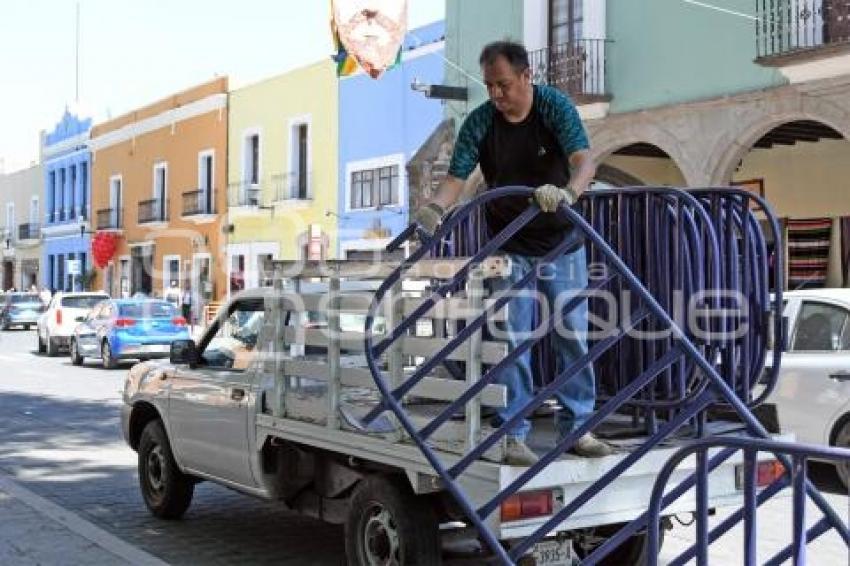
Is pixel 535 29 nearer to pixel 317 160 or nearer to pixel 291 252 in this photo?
pixel 317 160

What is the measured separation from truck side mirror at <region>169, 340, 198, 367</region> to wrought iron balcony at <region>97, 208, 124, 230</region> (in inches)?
→ 1475

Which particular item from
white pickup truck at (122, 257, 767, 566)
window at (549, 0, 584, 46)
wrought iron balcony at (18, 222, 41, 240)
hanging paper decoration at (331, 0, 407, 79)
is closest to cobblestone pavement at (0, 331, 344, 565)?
white pickup truck at (122, 257, 767, 566)

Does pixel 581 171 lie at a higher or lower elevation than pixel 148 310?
higher

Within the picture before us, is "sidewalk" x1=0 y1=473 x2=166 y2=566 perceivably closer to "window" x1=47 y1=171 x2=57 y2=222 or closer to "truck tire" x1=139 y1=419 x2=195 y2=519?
"truck tire" x1=139 y1=419 x2=195 y2=519

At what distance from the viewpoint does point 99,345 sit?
21.0m

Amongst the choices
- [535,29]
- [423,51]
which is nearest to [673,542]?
[535,29]

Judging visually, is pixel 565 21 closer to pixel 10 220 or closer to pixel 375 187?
pixel 375 187

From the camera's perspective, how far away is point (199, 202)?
35594mm

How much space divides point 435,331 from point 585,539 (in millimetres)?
1589

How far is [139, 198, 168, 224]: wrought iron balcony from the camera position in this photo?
39.0 metres

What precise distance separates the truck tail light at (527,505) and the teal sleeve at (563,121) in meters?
1.45

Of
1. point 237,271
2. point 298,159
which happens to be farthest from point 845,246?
point 237,271

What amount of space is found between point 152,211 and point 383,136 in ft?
50.7

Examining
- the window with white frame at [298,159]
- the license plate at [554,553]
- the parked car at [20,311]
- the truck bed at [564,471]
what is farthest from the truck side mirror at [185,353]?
the parked car at [20,311]
